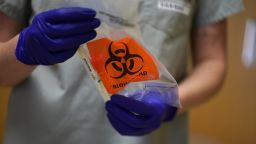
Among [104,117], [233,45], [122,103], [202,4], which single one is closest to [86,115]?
[104,117]

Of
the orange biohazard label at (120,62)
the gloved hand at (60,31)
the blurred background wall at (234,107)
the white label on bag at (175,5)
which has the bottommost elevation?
the blurred background wall at (234,107)

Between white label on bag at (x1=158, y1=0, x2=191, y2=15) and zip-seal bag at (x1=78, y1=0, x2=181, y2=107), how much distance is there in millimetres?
179

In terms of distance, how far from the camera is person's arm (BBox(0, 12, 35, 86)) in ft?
1.98

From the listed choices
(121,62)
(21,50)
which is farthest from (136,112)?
(21,50)

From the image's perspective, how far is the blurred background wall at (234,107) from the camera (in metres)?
1.69

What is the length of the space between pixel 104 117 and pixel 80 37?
0.24 m

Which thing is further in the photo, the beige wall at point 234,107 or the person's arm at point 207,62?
the beige wall at point 234,107

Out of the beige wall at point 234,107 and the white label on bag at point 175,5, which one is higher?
the white label on bag at point 175,5

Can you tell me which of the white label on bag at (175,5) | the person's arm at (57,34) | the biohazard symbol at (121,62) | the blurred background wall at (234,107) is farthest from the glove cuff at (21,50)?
the blurred background wall at (234,107)

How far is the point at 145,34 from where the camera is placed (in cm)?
73

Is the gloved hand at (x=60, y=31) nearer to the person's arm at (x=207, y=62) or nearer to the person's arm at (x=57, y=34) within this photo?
the person's arm at (x=57, y=34)

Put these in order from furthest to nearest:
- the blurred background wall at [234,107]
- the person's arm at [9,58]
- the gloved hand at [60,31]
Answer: the blurred background wall at [234,107], the person's arm at [9,58], the gloved hand at [60,31]

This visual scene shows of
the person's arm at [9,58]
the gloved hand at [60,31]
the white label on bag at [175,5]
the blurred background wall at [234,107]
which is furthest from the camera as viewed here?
the blurred background wall at [234,107]

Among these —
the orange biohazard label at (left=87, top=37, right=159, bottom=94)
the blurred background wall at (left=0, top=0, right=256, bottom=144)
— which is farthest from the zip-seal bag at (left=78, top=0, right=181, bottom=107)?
the blurred background wall at (left=0, top=0, right=256, bottom=144)
